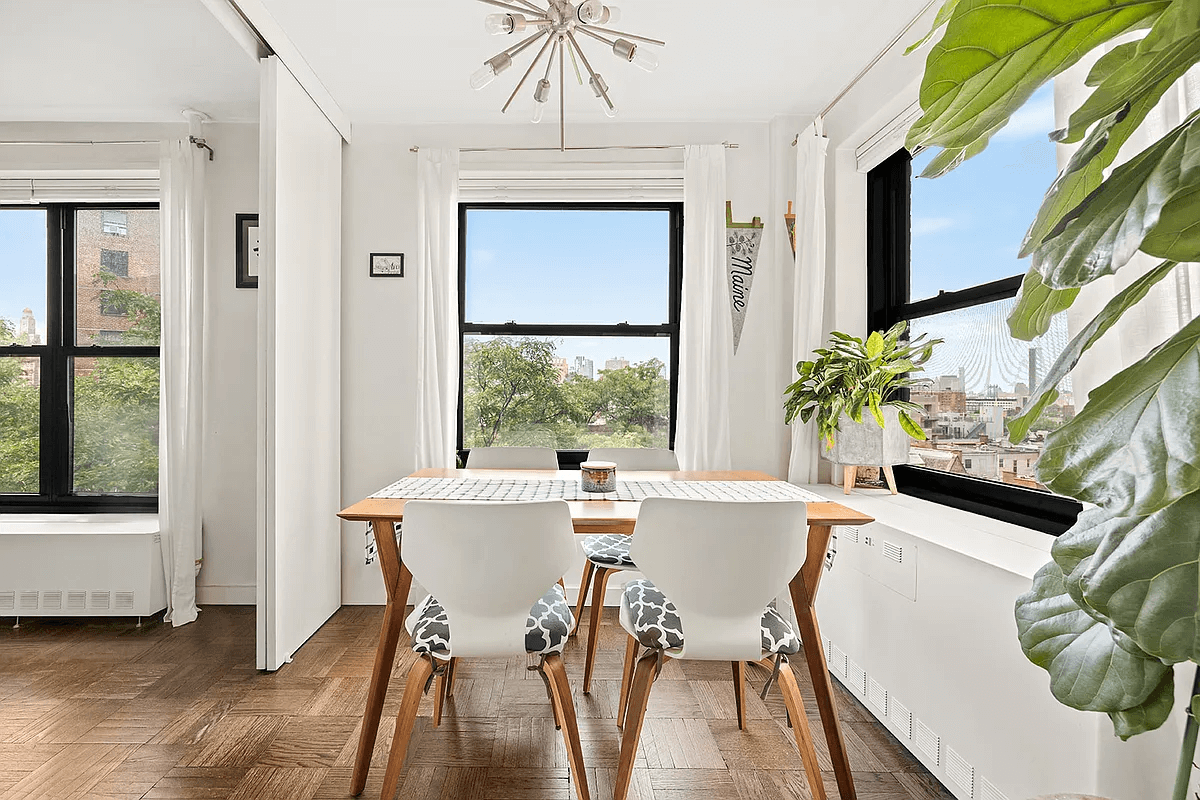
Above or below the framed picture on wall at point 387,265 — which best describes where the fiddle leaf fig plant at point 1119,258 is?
below

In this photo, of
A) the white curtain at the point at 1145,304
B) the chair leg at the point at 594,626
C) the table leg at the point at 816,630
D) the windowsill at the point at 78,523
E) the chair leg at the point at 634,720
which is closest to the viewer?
the white curtain at the point at 1145,304

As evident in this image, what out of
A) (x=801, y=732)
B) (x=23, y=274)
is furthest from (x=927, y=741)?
(x=23, y=274)

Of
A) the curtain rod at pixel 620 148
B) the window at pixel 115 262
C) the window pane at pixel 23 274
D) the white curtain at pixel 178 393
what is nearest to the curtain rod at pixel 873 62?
the curtain rod at pixel 620 148

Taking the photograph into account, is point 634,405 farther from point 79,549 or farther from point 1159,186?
point 1159,186

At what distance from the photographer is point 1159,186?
48cm

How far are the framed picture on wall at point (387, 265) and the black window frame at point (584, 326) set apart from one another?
1.17 ft

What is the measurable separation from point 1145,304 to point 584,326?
114 inches

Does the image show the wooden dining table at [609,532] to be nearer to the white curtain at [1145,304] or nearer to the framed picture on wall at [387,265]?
the white curtain at [1145,304]

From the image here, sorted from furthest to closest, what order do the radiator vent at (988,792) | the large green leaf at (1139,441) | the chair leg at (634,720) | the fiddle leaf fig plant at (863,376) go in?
the fiddle leaf fig plant at (863,376), the chair leg at (634,720), the radiator vent at (988,792), the large green leaf at (1139,441)

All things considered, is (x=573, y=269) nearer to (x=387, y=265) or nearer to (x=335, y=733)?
(x=387, y=265)

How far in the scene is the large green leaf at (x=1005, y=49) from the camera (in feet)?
1.86

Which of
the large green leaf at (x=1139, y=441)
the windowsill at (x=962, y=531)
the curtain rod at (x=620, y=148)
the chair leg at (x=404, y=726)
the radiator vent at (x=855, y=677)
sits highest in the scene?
the curtain rod at (x=620, y=148)

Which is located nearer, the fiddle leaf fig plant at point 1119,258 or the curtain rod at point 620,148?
the fiddle leaf fig plant at point 1119,258

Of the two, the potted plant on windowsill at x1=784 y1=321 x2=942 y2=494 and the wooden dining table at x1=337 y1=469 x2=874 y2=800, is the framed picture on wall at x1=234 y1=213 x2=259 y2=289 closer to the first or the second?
the wooden dining table at x1=337 y1=469 x2=874 y2=800
